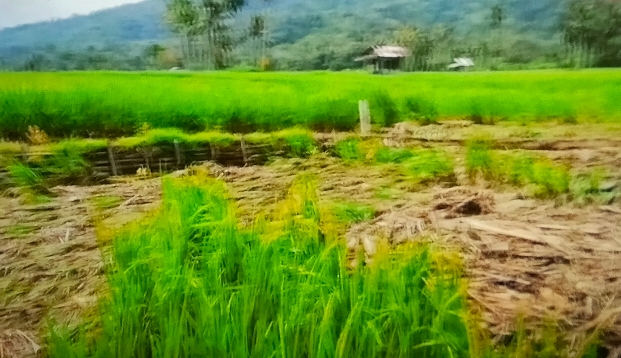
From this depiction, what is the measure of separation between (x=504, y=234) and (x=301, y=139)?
0.46 meters

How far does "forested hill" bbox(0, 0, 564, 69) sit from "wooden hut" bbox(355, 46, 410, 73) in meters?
0.02

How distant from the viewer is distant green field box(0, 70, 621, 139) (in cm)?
135

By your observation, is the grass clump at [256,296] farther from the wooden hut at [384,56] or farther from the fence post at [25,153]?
the wooden hut at [384,56]

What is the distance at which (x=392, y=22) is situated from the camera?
146 centimetres

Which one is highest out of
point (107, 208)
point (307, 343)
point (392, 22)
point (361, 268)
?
point (392, 22)

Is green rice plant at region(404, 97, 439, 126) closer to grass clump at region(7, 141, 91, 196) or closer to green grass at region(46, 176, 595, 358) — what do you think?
green grass at region(46, 176, 595, 358)

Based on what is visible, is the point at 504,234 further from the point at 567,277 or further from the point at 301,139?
the point at 301,139

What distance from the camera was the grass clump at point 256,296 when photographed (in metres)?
1.24

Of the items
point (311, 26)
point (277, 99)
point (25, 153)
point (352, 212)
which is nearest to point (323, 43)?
point (311, 26)

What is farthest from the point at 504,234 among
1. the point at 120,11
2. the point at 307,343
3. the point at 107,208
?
the point at 120,11

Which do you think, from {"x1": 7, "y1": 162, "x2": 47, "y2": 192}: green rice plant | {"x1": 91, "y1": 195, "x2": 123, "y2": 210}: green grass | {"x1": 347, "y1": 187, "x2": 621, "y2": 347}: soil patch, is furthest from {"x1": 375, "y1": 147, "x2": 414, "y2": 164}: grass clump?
{"x1": 7, "y1": 162, "x2": 47, "y2": 192}: green rice plant

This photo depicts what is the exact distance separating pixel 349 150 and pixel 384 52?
0.73 ft

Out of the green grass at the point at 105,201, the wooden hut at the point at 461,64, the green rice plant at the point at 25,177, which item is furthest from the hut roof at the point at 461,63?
the green rice plant at the point at 25,177

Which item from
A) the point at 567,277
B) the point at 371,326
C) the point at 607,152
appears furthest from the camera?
the point at 607,152
